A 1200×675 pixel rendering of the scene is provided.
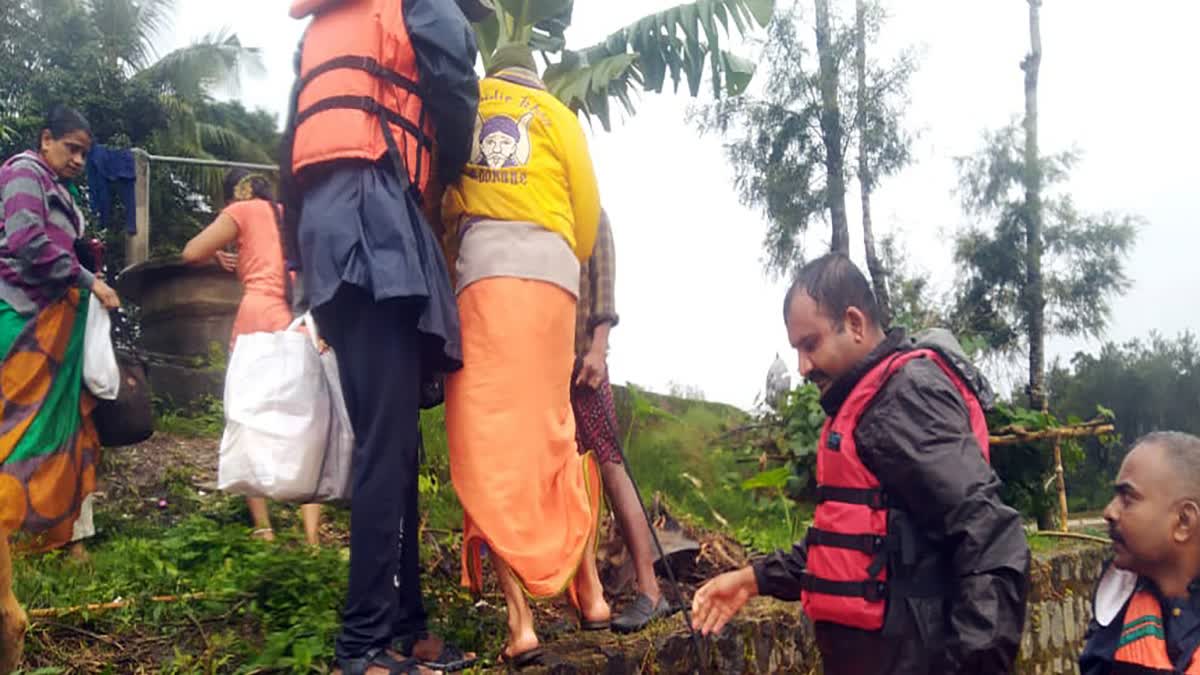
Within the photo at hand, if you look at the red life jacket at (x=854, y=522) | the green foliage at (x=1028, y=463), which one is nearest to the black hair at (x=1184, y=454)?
the red life jacket at (x=854, y=522)

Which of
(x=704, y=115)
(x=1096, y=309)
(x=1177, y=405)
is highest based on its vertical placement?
(x=704, y=115)

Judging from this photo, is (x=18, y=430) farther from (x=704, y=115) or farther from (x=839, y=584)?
(x=704, y=115)

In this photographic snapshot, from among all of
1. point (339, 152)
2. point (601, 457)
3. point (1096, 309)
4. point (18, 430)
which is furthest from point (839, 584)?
point (1096, 309)

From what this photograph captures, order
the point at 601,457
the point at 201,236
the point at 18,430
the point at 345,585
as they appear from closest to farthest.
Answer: the point at 345,585, the point at 601,457, the point at 18,430, the point at 201,236

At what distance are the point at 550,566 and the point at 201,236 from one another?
261 cm

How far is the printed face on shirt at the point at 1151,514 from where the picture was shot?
2146 millimetres

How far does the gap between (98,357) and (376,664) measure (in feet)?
7.77

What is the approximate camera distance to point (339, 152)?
270 centimetres

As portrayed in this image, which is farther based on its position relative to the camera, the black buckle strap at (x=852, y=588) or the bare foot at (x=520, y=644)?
the bare foot at (x=520, y=644)

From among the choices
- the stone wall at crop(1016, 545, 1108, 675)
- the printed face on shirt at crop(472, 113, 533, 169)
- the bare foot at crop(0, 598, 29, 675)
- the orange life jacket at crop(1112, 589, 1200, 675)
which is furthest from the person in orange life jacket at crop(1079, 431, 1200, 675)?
the stone wall at crop(1016, 545, 1108, 675)

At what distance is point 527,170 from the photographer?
3055 millimetres

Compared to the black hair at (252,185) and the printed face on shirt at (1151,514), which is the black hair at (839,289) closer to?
the printed face on shirt at (1151,514)

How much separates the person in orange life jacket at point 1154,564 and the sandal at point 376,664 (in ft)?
5.15

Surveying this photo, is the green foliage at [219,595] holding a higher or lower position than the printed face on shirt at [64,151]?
lower
